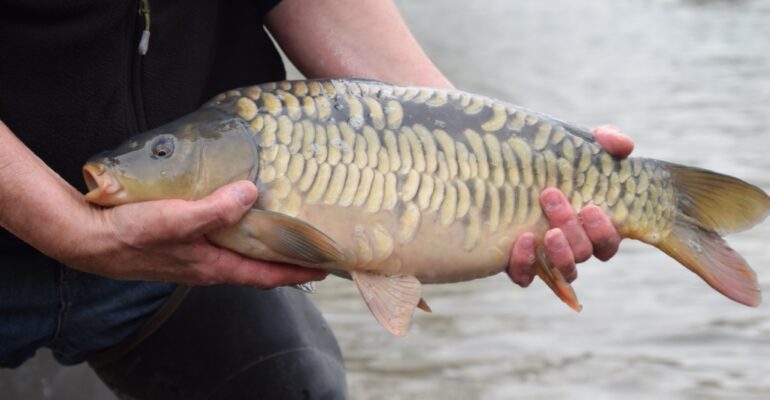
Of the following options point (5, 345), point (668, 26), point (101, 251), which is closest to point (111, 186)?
point (101, 251)

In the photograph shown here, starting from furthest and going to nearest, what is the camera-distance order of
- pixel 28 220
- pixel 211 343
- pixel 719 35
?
pixel 719 35, pixel 211 343, pixel 28 220

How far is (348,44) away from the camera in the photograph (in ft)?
8.20

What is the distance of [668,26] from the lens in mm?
14523

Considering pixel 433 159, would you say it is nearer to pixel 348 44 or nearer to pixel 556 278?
pixel 556 278

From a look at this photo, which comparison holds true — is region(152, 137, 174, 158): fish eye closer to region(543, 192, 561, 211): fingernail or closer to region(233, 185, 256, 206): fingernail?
region(233, 185, 256, 206): fingernail

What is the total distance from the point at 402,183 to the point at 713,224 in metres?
0.60

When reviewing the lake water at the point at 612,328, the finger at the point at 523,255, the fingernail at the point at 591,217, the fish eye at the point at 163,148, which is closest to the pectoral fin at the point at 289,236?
the fish eye at the point at 163,148

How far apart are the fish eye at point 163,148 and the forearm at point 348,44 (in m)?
0.57

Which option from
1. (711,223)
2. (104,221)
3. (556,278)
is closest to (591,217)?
(556,278)

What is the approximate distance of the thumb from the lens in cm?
186

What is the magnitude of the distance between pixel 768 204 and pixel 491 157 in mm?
530

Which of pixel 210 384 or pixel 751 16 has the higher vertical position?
pixel 751 16

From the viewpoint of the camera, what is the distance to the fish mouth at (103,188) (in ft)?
6.26

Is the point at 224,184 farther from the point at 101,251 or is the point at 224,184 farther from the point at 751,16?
the point at 751,16
